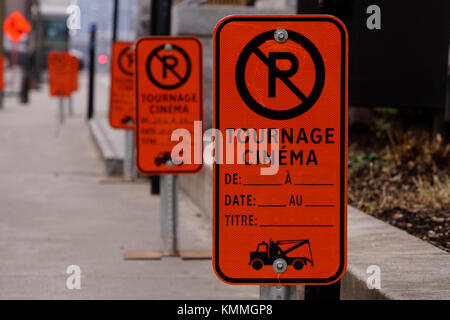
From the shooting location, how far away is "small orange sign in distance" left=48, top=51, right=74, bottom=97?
24484 mm

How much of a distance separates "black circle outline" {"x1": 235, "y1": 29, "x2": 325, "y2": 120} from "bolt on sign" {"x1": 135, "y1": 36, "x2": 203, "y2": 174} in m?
4.26

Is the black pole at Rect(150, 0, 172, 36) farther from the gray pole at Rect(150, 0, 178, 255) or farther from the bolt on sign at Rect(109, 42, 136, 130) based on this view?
the gray pole at Rect(150, 0, 178, 255)

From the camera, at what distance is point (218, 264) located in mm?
3588

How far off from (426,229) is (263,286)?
11.4ft

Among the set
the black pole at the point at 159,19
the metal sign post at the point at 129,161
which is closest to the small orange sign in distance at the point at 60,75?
the metal sign post at the point at 129,161

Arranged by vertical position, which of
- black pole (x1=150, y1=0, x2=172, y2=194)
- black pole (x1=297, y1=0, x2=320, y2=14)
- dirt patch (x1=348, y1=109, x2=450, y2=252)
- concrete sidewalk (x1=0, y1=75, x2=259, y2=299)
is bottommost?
concrete sidewalk (x1=0, y1=75, x2=259, y2=299)

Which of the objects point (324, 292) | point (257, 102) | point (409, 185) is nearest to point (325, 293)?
point (324, 292)

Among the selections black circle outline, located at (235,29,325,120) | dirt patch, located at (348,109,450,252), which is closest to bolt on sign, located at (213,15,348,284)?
black circle outline, located at (235,29,325,120)

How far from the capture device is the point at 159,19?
37.4 feet

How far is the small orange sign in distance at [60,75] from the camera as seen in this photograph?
24484 millimetres

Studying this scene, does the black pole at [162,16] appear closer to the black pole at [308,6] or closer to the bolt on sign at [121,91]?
the bolt on sign at [121,91]

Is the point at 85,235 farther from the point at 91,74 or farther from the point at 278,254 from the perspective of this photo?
the point at 91,74

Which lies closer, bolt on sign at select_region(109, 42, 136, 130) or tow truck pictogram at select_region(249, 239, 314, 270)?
tow truck pictogram at select_region(249, 239, 314, 270)

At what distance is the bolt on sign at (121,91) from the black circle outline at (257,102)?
8.90 metres
